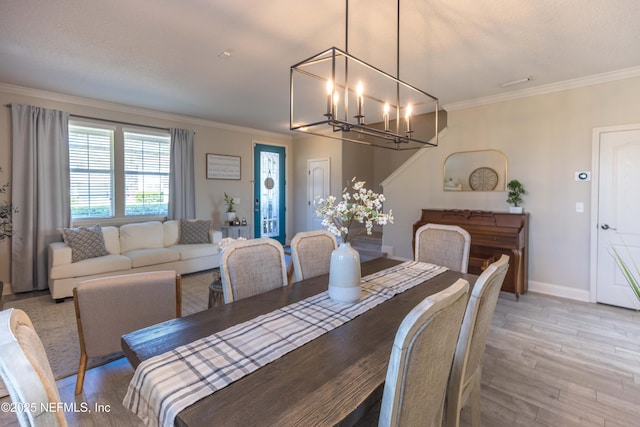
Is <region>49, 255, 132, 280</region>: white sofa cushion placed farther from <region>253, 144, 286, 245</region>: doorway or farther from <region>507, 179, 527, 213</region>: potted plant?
<region>507, 179, 527, 213</region>: potted plant

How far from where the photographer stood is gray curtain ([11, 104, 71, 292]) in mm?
3871

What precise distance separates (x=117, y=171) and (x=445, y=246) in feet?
15.3

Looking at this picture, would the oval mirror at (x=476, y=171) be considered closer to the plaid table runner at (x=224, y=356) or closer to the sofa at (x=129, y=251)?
the plaid table runner at (x=224, y=356)

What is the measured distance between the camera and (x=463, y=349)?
4.16ft

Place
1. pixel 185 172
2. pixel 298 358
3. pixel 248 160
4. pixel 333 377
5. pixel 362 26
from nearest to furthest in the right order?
pixel 333 377
pixel 298 358
pixel 362 26
pixel 185 172
pixel 248 160

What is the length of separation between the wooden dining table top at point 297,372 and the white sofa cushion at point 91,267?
10.1ft

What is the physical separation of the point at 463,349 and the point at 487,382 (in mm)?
1196

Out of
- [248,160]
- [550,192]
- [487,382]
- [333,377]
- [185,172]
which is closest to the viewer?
[333,377]

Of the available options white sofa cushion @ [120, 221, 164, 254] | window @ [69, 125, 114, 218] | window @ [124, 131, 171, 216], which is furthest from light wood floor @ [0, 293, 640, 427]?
window @ [124, 131, 171, 216]

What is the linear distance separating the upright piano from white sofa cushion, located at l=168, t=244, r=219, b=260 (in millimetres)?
3060

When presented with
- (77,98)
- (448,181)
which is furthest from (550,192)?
(77,98)

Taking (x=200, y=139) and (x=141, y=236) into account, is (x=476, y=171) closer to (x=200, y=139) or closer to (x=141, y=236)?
(x=200, y=139)

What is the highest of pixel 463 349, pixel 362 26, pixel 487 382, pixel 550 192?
pixel 362 26

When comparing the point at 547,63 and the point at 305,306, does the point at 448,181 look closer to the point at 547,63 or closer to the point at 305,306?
the point at 547,63
